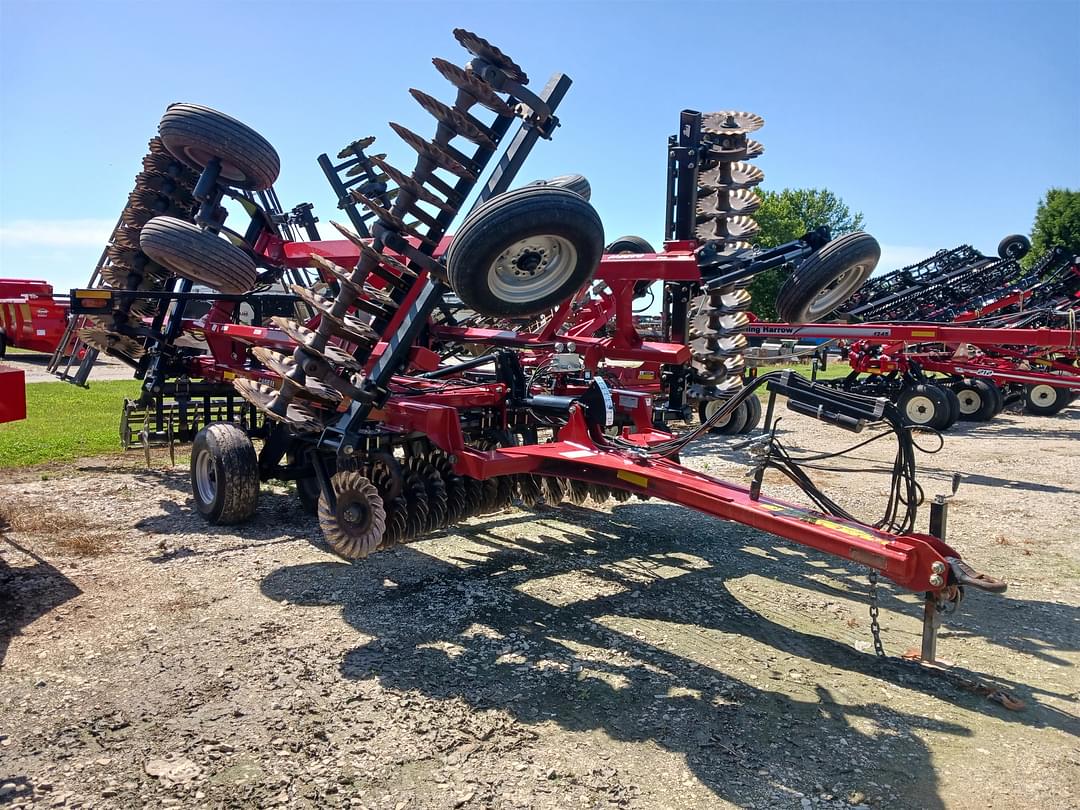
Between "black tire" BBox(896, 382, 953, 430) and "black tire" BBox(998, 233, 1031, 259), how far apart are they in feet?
38.3

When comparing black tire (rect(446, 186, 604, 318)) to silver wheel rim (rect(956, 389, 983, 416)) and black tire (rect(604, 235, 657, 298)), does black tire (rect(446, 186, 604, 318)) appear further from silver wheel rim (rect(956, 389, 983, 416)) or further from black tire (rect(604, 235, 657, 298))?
silver wheel rim (rect(956, 389, 983, 416))

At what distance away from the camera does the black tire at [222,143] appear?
20.3ft

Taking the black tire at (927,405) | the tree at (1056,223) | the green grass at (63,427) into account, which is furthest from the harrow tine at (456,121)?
the tree at (1056,223)

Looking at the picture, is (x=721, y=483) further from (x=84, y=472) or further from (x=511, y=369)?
(x=84, y=472)

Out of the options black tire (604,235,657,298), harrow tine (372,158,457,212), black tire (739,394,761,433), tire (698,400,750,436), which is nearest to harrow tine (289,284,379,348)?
harrow tine (372,158,457,212)

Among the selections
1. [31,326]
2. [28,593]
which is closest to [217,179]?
[28,593]

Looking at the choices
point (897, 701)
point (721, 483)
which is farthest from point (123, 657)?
point (897, 701)

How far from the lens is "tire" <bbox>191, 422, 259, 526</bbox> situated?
6.09 meters

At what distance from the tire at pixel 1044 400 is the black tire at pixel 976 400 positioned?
1.97 m

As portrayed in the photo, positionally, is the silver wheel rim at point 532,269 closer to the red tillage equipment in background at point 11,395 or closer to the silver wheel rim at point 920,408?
the red tillage equipment in background at point 11,395

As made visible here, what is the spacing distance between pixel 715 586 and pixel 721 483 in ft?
4.19

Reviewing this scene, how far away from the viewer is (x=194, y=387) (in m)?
7.70

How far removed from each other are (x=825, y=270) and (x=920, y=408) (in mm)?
7665

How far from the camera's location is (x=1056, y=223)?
38250mm
